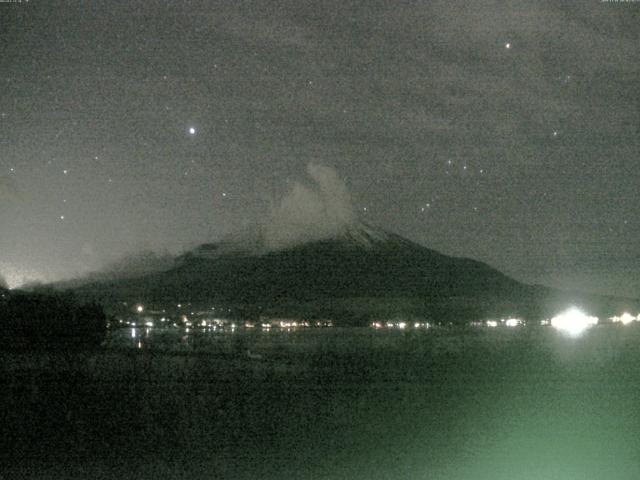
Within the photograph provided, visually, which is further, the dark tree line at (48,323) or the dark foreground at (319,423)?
the dark tree line at (48,323)

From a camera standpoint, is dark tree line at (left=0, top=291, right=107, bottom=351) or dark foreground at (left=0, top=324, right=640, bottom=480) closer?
dark foreground at (left=0, top=324, right=640, bottom=480)

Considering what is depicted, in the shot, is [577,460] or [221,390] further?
[221,390]

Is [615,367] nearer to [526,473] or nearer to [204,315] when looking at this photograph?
[526,473]

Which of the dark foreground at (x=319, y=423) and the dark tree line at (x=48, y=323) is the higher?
the dark tree line at (x=48, y=323)

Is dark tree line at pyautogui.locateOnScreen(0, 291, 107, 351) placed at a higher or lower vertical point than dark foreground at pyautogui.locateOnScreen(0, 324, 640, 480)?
higher

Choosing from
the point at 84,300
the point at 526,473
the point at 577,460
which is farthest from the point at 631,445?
the point at 84,300
